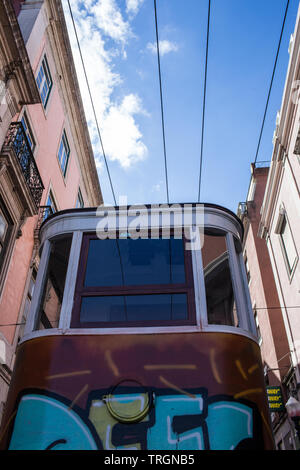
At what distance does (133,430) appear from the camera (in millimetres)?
3969

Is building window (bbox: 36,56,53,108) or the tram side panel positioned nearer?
the tram side panel

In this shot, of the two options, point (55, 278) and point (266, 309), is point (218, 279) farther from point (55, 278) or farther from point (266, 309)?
point (266, 309)

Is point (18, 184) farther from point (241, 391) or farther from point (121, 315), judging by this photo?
point (241, 391)

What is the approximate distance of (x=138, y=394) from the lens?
4.18 metres

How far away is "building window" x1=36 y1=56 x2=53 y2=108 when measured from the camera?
15750 millimetres

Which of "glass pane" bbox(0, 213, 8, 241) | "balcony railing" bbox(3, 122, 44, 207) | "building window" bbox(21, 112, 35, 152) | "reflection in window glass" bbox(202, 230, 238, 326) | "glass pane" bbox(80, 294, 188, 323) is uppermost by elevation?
"building window" bbox(21, 112, 35, 152)

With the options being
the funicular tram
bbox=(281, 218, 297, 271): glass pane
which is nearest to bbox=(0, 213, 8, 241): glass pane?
the funicular tram

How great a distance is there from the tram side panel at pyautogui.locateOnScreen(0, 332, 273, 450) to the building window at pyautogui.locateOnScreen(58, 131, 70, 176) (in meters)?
14.5

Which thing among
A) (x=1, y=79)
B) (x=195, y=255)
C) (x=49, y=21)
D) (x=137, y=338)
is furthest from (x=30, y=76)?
(x=137, y=338)

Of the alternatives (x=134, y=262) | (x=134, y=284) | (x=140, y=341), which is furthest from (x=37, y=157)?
(x=140, y=341)

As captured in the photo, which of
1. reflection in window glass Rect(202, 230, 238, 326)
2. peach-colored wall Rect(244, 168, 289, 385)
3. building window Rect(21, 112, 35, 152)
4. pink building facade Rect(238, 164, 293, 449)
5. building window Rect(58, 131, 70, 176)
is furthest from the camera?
peach-colored wall Rect(244, 168, 289, 385)

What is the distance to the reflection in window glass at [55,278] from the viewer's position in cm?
564

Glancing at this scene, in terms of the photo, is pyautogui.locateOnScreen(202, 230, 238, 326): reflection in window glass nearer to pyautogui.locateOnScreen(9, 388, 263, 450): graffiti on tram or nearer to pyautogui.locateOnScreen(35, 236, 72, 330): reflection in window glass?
pyautogui.locateOnScreen(9, 388, 263, 450): graffiti on tram

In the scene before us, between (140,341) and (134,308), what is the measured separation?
585mm
